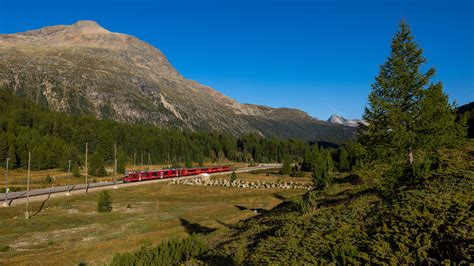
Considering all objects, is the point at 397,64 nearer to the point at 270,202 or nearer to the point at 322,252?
the point at 322,252

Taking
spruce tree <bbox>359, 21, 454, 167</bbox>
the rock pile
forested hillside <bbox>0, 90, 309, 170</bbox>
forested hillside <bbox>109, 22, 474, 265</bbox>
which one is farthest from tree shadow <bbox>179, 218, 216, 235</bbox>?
forested hillside <bbox>0, 90, 309, 170</bbox>

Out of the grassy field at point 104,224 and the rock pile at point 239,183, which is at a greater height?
the rock pile at point 239,183

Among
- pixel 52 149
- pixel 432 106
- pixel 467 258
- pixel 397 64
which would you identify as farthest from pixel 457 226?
pixel 52 149

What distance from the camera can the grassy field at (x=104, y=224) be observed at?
3052cm

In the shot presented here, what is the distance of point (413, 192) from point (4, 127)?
152m

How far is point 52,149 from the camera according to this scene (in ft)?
387

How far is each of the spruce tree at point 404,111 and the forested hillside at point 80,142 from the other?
10252 cm

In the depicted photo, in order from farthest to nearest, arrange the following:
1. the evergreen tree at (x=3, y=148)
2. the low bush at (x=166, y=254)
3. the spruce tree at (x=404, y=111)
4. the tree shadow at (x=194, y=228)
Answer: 1. the evergreen tree at (x=3, y=148)
2. the tree shadow at (x=194, y=228)
3. the spruce tree at (x=404, y=111)
4. the low bush at (x=166, y=254)

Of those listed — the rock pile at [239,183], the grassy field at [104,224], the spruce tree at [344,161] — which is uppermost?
the spruce tree at [344,161]

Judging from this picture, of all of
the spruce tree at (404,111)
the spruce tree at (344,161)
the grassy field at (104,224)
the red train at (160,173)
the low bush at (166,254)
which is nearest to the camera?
the low bush at (166,254)

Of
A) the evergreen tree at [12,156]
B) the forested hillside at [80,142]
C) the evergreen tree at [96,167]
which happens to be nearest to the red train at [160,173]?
the forested hillside at [80,142]

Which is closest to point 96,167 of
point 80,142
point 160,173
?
point 160,173

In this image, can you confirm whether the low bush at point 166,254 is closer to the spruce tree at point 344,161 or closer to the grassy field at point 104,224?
the grassy field at point 104,224

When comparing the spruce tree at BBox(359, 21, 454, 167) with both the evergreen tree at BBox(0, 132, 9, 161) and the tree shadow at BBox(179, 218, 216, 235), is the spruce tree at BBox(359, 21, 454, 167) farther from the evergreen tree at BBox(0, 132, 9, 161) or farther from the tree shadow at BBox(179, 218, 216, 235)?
the evergreen tree at BBox(0, 132, 9, 161)
